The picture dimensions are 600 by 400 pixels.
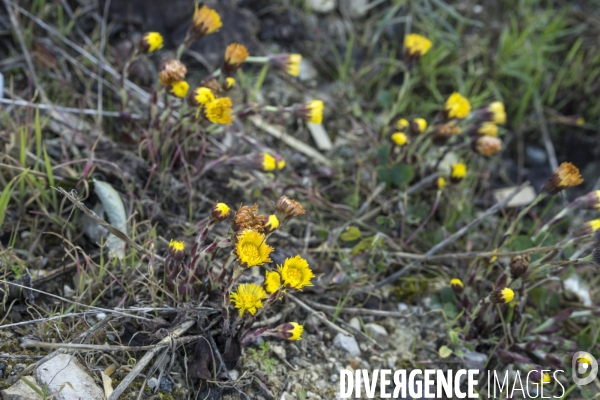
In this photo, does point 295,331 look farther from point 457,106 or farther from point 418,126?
point 457,106

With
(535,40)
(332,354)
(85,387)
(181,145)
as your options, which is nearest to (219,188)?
(181,145)

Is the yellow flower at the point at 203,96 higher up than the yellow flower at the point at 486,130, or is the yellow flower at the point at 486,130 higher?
the yellow flower at the point at 203,96

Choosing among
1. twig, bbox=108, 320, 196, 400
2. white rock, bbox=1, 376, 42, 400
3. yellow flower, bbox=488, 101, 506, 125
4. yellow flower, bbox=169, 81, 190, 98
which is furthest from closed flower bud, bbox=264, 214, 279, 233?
yellow flower, bbox=488, 101, 506, 125

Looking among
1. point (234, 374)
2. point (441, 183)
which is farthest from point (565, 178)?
point (234, 374)

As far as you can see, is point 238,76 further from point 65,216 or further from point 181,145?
point 65,216

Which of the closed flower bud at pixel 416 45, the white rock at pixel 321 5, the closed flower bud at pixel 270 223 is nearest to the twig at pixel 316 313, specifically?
the closed flower bud at pixel 270 223

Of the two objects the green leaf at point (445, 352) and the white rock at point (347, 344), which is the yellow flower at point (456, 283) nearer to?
the green leaf at point (445, 352)

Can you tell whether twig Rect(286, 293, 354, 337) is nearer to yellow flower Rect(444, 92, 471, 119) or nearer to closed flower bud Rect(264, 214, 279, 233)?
closed flower bud Rect(264, 214, 279, 233)
